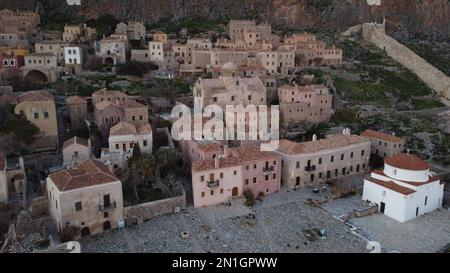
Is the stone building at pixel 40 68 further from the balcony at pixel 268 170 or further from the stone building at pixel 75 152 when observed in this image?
the balcony at pixel 268 170

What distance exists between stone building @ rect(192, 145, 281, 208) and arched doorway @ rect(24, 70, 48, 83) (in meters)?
26.9

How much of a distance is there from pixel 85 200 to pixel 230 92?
21824 mm

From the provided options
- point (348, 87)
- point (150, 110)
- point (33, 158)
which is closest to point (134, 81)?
point (150, 110)

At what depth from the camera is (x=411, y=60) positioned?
6744 centimetres

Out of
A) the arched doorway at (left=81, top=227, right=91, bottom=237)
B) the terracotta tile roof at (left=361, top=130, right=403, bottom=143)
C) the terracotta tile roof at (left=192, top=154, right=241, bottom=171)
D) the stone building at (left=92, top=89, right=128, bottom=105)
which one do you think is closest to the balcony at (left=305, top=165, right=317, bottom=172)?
the terracotta tile roof at (left=192, top=154, right=241, bottom=171)

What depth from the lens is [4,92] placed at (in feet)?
140

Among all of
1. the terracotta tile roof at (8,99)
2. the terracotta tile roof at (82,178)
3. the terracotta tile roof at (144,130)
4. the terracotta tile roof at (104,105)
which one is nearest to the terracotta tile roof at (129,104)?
the terracotta tile roof at (104,105)

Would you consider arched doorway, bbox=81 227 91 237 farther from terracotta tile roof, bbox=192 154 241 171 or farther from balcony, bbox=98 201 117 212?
terracotta tile roof, bbox=192 154 241 171

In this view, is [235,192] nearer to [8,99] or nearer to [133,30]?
[8,99]

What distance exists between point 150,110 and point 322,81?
2232 centimetres

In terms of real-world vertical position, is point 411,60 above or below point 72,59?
below

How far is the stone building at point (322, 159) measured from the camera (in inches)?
1345

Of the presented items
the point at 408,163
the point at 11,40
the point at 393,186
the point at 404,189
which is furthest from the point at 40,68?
the point at 404,189

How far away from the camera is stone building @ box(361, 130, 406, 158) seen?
38750 mm
